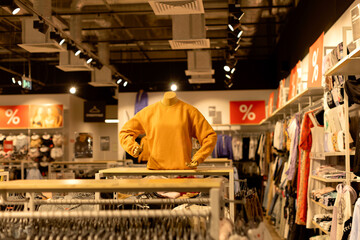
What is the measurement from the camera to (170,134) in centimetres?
Result: 358

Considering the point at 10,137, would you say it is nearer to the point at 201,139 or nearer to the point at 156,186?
the point at 201,139

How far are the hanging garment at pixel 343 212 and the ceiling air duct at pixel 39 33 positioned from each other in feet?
16.1

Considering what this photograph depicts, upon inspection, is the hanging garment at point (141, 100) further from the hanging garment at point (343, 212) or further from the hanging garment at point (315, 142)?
the hanging garment at point (343, 212)

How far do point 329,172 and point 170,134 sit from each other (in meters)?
1.87

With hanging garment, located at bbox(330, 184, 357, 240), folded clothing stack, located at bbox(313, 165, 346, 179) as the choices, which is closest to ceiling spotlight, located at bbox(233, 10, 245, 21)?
folded clothing stack, located at bbox(313, 165, 346, 179)

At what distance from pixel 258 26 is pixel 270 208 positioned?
4.34 meters

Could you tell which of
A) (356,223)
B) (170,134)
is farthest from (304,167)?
(170,134)

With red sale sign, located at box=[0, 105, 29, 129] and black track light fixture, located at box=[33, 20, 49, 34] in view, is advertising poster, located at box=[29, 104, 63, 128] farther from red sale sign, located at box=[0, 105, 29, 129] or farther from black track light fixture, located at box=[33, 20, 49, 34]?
black track light fixture, located at box=[33, 20, 49, 34]

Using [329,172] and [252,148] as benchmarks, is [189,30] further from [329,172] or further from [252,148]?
[252,148]

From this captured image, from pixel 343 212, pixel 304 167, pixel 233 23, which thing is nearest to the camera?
pixel 343 212

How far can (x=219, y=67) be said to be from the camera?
41.1 ft

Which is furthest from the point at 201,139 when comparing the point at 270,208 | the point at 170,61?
the point at 170,61

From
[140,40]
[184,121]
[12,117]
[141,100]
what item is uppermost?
[140,40]

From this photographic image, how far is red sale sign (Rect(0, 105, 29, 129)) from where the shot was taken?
12.3m
